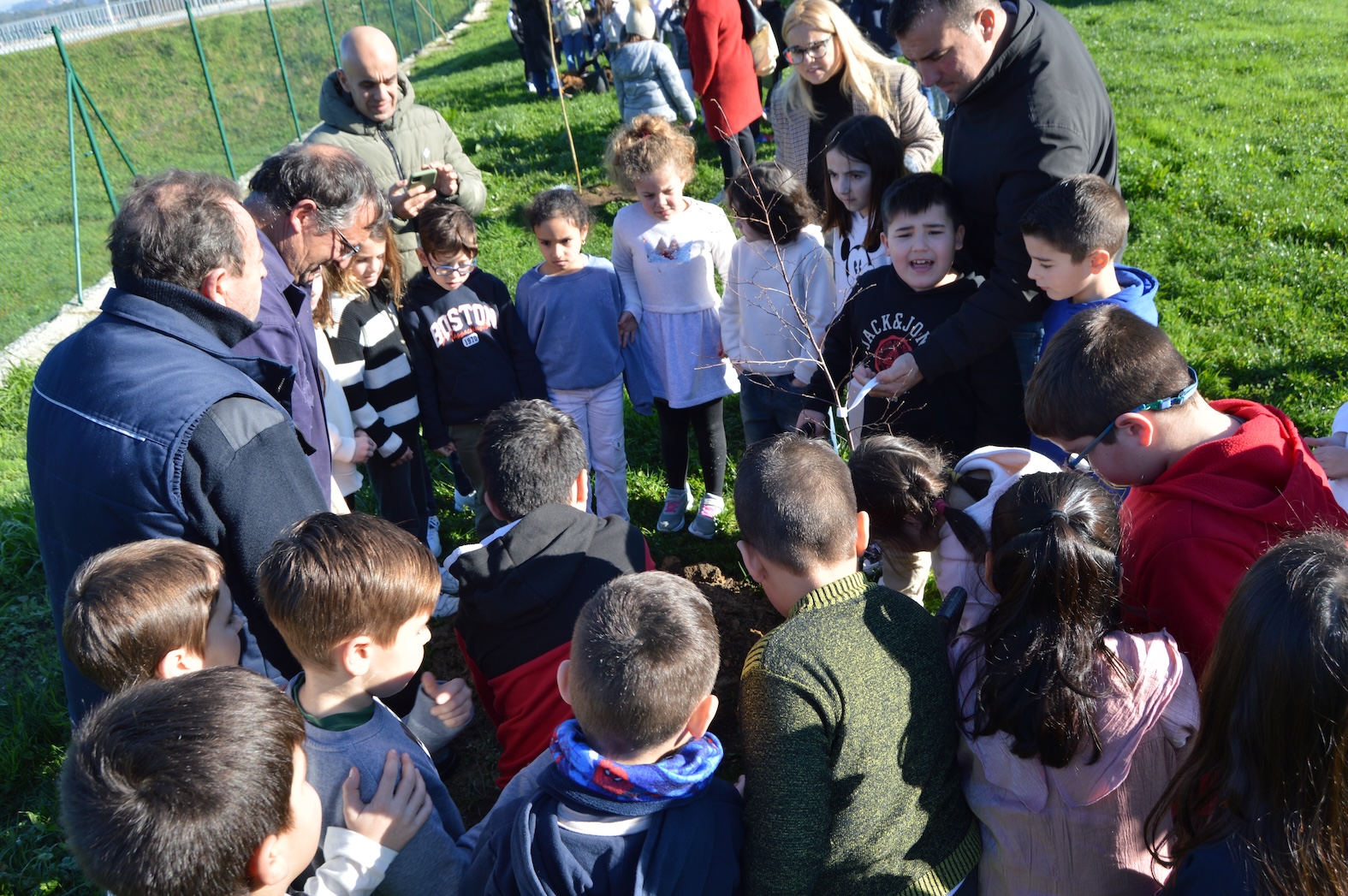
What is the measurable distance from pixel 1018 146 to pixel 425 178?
2.97 meters

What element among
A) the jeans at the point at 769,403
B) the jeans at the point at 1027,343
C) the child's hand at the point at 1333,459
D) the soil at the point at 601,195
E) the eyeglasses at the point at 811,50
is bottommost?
the jeans at the point at 769,403

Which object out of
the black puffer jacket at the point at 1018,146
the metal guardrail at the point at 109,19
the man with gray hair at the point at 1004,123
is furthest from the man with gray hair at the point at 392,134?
the metal guardrail at the point at 109,19

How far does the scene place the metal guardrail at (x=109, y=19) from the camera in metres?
13.4

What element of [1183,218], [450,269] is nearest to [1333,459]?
[450,269]

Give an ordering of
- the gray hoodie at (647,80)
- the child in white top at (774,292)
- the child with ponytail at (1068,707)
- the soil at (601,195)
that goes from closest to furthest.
→ the child with ponytail at (1068,707) → the child in white top at (774,292) → the soil at (601,195) → the gray hoodie at (647,80)

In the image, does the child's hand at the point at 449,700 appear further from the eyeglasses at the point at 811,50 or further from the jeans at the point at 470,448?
the eyeglasses at the point at 811,50

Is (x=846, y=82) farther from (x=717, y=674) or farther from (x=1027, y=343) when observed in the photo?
(x=717, y=674)

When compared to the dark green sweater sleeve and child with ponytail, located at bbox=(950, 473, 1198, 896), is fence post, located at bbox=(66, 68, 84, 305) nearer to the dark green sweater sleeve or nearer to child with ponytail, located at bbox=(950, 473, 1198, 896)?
the dark green sweater sleeve

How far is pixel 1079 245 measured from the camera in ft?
9.53

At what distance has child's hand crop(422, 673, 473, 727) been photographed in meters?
2.31

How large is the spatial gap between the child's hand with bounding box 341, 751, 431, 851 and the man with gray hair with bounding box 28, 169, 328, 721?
0.63m

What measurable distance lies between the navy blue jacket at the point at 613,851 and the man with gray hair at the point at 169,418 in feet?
3.37

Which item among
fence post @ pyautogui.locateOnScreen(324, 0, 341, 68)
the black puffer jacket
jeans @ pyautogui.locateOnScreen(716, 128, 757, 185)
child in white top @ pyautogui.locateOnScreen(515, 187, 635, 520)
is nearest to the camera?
the black puffer jacket

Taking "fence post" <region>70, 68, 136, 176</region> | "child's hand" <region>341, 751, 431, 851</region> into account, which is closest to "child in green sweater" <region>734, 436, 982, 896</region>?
"child's hand" <region>341, 751, 431, 851</region>
